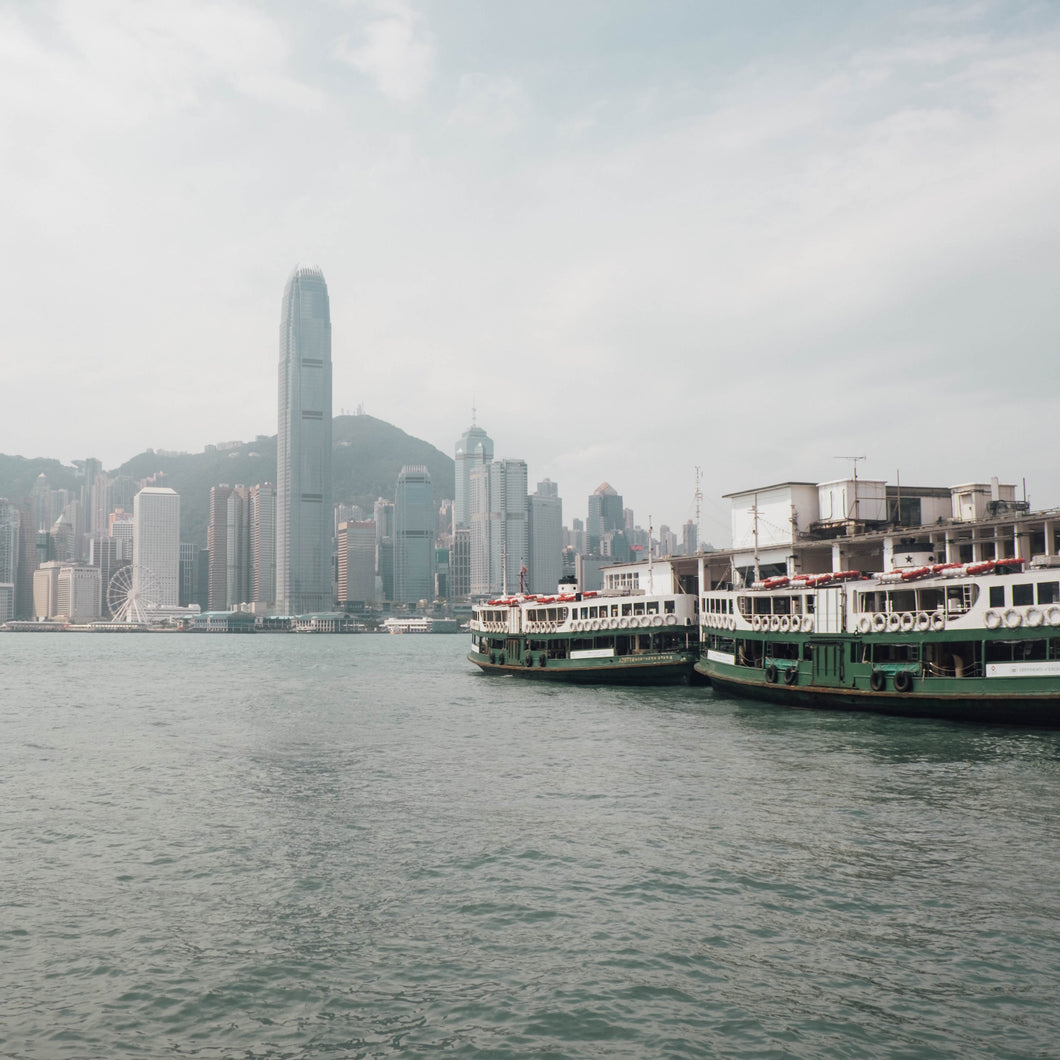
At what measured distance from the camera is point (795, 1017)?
13.2 metres

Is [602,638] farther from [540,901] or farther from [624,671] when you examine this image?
[540,901]

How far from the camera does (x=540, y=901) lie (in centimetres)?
1805

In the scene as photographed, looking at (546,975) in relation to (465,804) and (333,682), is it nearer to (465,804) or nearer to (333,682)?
(465,804)

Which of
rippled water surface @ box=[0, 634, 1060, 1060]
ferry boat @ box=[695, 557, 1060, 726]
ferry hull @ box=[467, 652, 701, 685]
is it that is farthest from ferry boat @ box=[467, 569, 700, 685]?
rippled water surface @ box=[0, 634, 1060, 1060]

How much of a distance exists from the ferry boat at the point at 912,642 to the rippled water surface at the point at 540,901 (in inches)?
118

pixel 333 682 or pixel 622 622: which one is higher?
pixel 622 622

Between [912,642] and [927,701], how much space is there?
2774 mm

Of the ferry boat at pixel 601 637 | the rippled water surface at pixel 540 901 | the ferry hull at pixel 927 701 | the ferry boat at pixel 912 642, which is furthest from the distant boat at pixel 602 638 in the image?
the rippled water surface at pixel 540 901

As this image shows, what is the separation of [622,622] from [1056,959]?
51402mm

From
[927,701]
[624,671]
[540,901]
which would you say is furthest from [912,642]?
[540,901]

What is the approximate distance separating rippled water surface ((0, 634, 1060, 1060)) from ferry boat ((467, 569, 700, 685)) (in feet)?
92.1

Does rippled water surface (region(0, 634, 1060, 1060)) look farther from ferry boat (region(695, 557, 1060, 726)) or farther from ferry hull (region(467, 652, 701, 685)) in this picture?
ferry hull (region(467, 652, 701, 685))

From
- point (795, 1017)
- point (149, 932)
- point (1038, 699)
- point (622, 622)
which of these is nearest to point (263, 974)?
point (149, 932)

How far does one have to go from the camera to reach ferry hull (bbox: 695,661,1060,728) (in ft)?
123
